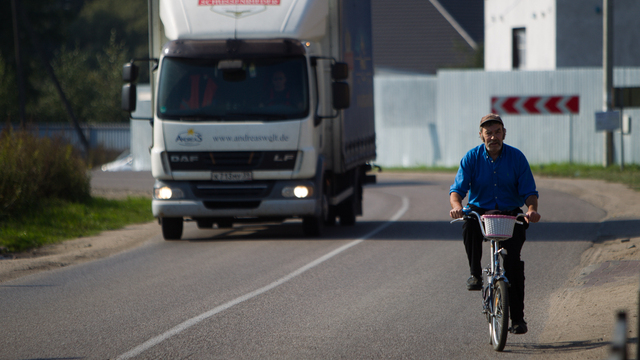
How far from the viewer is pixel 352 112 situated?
1392 centimetres

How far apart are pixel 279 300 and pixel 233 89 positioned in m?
5.00

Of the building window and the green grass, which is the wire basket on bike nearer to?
the green grass

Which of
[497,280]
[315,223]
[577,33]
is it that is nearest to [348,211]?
[315,223]

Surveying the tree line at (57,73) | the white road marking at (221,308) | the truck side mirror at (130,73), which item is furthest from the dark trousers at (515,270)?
the tree line at (57,73)

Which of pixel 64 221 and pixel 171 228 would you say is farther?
pixel 64 221

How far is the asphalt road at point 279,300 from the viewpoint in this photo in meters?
6.07

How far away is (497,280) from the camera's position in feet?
18.9

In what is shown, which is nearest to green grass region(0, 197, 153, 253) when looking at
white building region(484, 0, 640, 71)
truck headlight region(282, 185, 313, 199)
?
truck headlight region(282, 185, 313, 199)

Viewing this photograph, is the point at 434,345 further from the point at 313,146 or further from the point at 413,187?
the point at 413,187

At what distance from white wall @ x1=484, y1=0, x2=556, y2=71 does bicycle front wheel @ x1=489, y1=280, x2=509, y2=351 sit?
24.5m

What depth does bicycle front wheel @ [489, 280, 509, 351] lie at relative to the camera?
5.55 m

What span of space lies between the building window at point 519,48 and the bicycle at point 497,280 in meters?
27.3

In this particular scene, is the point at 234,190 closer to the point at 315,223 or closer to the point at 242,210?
the point at 242,210

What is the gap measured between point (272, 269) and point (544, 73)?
2019 centimetres
